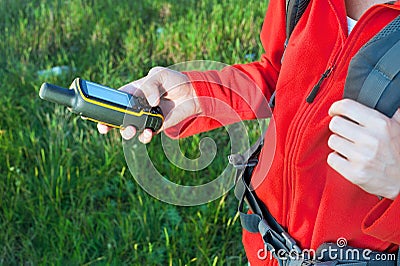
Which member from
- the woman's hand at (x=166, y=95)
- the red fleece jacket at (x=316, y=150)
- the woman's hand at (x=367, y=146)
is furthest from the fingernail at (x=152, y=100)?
the woman's hand at (x=367, y=146)

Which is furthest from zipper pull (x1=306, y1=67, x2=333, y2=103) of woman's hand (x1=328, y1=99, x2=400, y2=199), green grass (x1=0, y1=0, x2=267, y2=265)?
green grass (x1=0, y1=0, x2=267, y2=265)

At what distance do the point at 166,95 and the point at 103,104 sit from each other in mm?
161

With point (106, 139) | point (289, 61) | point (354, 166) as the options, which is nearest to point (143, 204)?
point (106, 139)

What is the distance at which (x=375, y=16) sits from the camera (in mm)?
1015

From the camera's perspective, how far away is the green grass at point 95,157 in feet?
7.30

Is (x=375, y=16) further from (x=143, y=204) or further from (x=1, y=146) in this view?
(x=1, y=146)

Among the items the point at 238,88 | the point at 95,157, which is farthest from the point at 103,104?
the point at 95,157

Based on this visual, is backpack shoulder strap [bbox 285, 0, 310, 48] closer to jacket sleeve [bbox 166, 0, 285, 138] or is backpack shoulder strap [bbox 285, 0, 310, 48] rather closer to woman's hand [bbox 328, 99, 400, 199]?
jacket sleeve [bbox 166, 0, 285, 138]

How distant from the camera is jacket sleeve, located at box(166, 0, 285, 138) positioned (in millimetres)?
1333

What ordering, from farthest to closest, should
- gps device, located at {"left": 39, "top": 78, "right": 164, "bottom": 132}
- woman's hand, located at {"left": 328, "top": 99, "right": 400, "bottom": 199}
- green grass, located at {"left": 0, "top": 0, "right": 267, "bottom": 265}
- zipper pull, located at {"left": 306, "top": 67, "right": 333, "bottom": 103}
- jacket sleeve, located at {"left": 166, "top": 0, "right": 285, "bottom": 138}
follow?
green grass, located at {"left": 0, "top": 0, "right": 267, "bottom": 265} → jacket sleeve, located at {"left": 166, "top": 0, "right": 285, "bottom": 138} → gps device, located at {"left": 39, "top": 78, "right": 164, "bottom": 132} → zipper pull, located at {"left": 306, "top": 67, "right": 333, "bottom": 103} → woman's hand, located at {"left": 328, "top": 99, "right": 400, "bottom": 199}

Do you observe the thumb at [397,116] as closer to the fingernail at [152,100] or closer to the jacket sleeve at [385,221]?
the jacket sleeve at [385,221]

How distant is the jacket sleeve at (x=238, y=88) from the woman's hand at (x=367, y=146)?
0.37m

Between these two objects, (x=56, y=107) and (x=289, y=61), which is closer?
(x=289, y=61)

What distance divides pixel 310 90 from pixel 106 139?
1613 millimetres
